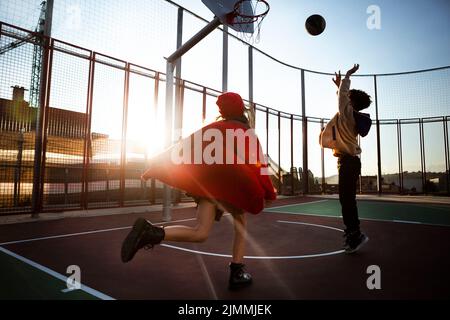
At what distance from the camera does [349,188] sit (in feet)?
11.3

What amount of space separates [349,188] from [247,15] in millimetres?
4299

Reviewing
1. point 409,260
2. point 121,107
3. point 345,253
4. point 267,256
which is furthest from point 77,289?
point 121,107

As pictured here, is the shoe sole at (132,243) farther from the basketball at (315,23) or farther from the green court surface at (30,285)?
the basketball at (315,23)

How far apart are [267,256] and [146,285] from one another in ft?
4.66

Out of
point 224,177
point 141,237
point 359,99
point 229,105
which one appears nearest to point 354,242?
point 359,99

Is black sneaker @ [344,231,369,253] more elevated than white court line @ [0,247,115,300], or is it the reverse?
black sneaker @ [344,231,369,253]

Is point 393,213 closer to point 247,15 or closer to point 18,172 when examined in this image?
point 247,15

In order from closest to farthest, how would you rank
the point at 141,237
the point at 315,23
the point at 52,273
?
the point at 141,237 < the point at 52,273 < the point at 315,23

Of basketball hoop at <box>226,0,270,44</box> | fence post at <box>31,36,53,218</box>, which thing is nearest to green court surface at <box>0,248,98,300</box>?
fence post at <box>31,36,53,218</box>

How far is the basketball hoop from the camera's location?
19.2ft

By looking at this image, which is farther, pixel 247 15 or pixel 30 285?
pixel 247 15

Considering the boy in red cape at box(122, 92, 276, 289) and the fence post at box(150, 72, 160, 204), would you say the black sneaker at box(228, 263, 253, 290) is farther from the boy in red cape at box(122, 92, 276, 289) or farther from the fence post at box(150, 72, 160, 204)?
the fence post at box(150, 72, 160, 204)

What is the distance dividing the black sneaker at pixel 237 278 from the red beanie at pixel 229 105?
1.19 meters
